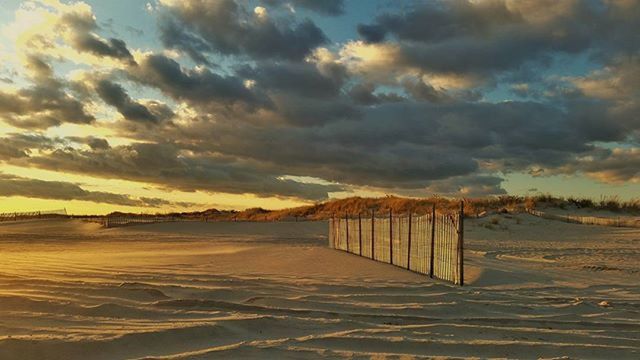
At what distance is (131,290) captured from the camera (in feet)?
29.2

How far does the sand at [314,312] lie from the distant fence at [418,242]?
471 millimetres

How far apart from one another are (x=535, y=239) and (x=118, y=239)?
2207 centimetres

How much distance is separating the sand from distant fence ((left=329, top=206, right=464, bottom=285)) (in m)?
0.47

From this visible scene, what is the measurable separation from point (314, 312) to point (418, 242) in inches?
261

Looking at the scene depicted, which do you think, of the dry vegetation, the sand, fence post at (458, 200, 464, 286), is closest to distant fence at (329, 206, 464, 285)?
fence post at (458, 200, 464, 286)

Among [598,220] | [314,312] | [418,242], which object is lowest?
[314,312]

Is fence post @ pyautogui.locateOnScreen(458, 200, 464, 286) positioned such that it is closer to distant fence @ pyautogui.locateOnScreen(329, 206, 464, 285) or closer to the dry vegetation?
distant fence @ pyautogui.locateOnScreen(329, 206, 464, 285)

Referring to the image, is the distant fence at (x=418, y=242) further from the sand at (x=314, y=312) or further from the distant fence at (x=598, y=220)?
the distant fence at (x=598, y=220)

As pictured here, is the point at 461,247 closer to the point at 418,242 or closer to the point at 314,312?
the point at 418,242

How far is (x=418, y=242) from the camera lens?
14.0 metres

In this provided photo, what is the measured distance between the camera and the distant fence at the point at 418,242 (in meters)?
11.8

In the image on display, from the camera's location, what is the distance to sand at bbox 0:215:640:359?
564 cm

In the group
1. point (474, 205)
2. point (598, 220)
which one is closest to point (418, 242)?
point (598, 220)

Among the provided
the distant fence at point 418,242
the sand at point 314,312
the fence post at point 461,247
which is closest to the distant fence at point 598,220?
the distant fence at point 418,242
